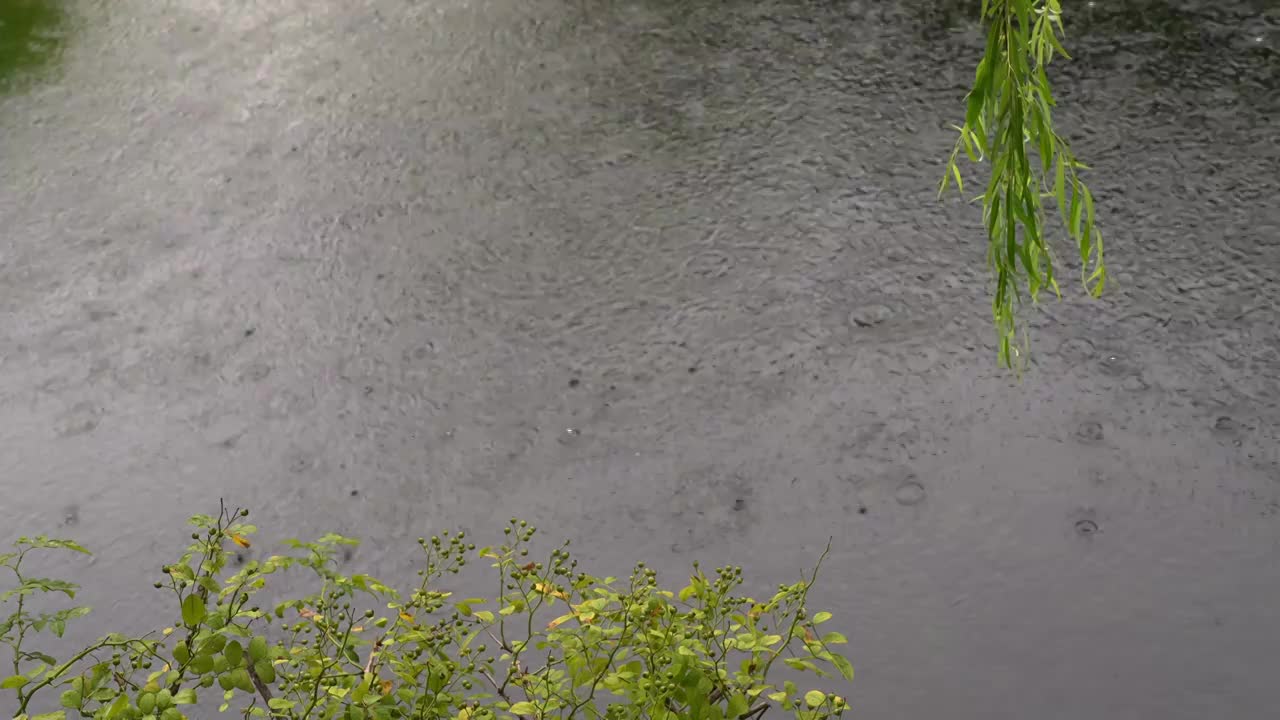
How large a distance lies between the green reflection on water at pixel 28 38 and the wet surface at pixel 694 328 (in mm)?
106

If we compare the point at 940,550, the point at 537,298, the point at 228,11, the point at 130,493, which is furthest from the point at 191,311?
the point at 940,550

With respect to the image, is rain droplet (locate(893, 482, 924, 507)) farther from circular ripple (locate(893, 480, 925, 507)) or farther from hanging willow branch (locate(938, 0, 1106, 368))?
hanging willow branch (locate(938, 0, 1106, 368))

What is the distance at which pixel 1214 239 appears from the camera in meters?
2.25

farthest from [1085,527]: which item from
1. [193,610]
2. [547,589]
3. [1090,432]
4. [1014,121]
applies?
[193,610]

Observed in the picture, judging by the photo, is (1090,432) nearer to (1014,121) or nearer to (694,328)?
(694,328)

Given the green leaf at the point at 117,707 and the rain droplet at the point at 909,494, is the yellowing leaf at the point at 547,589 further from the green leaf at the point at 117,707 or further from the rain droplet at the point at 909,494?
the rain droplet at the point at 909,494

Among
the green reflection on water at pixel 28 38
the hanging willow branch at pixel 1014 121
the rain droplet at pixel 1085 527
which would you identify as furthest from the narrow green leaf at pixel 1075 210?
the green reflection on water at pixel 28 38

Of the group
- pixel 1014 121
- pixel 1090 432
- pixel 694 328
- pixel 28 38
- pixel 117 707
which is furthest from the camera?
pixel 28 38

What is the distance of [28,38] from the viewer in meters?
3.32

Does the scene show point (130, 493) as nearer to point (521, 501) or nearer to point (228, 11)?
point (521, 501)

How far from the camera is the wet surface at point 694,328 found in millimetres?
A: 1793

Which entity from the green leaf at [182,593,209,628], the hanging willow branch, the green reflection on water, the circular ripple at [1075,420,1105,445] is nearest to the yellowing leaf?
the green leaf at [182,593,209,628]

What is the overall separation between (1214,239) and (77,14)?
9.57 ft

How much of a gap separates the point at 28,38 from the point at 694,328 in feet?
7.17
